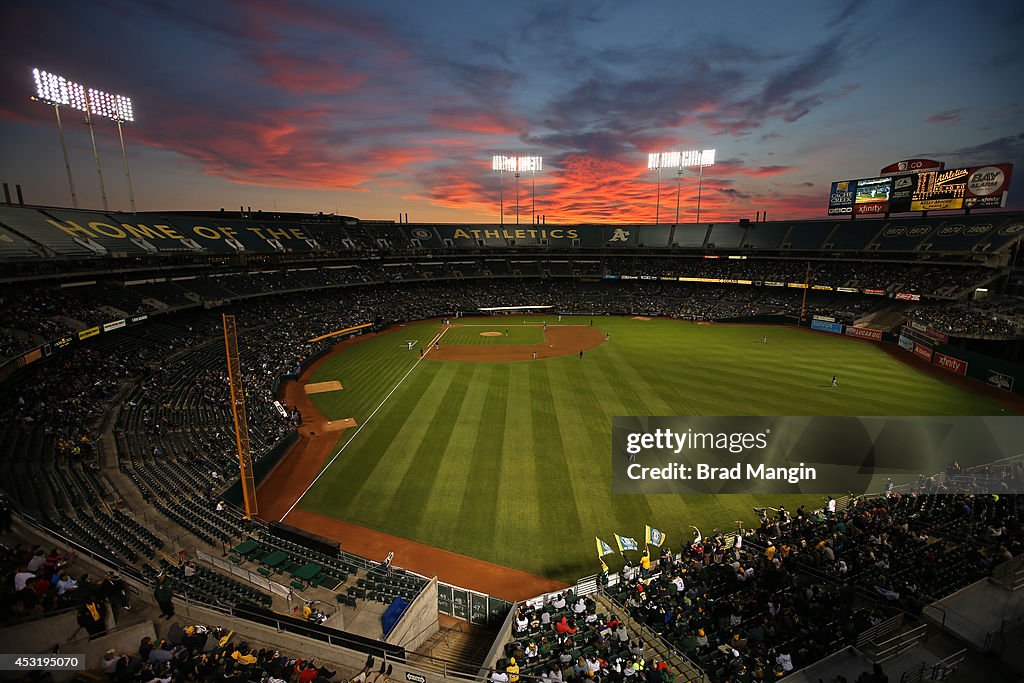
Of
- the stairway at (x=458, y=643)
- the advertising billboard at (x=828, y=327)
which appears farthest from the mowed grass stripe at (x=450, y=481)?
the advertising billboard at (x=828, y=327)

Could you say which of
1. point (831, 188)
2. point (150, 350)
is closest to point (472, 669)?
point (150, 350)

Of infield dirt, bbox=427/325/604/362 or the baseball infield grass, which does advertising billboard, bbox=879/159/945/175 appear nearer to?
the baseball infield grass

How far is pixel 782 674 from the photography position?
8906mm

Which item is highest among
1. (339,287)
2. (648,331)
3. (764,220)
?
(764,220)

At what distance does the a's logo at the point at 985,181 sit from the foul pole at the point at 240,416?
64.3 meters

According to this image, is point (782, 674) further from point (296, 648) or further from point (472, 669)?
point (296, 648)

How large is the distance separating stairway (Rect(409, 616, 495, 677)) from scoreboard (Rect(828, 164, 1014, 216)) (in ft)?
200

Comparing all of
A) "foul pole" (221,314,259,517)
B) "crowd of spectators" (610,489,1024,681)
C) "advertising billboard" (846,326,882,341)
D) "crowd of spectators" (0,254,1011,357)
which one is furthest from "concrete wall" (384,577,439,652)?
"advertising billboard" (846,326,882,341)

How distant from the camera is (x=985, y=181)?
44.1 m

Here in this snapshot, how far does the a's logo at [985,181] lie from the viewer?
43.3 m

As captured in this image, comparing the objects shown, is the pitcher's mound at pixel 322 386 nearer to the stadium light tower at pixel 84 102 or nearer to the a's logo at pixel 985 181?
the stadium light tower at pixel 84 102

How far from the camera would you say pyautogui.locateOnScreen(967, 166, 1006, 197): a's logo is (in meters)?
43.3

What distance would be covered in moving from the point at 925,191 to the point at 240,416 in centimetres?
6631

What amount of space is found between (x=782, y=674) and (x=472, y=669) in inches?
256
